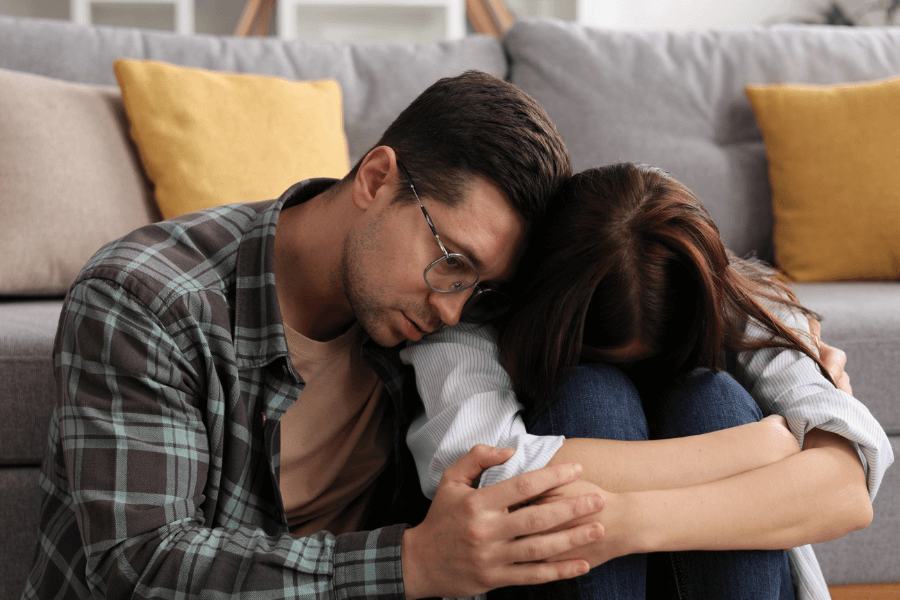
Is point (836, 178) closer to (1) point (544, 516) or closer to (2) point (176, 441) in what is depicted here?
(1) point (544, 516)

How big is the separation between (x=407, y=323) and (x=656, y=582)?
16.9 inches

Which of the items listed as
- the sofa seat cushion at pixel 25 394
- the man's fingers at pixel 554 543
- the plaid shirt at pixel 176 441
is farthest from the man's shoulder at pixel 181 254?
the man's fingers at pixel 554 543

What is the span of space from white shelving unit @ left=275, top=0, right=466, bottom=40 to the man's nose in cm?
A: 199

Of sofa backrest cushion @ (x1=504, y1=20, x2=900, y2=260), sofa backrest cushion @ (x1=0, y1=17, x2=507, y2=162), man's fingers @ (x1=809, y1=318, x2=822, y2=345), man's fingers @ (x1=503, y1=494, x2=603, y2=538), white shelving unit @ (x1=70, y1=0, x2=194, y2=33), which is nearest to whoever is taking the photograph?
man's fingers @ (x1=503, y1=494, x2=603, y2=538)

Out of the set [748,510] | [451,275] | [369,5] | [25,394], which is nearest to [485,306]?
[451,275]

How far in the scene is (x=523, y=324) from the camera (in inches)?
34.0

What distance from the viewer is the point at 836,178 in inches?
60.5

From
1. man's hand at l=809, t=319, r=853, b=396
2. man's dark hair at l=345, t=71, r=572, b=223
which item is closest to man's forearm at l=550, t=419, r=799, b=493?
man's hand at l=809, t=319, r=853, b=396

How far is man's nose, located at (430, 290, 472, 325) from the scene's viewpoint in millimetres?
862

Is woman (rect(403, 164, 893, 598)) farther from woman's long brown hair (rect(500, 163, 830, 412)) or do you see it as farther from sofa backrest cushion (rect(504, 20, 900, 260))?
sofa backrest cushion (rect(504, 20, 900, 260))

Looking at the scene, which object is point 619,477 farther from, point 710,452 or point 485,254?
point 485,254

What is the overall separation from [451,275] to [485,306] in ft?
0.30

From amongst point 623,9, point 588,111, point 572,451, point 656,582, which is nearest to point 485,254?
point 572,451

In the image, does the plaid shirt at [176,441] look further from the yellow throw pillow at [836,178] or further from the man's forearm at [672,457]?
the yellow throw pillow at [836,178]
